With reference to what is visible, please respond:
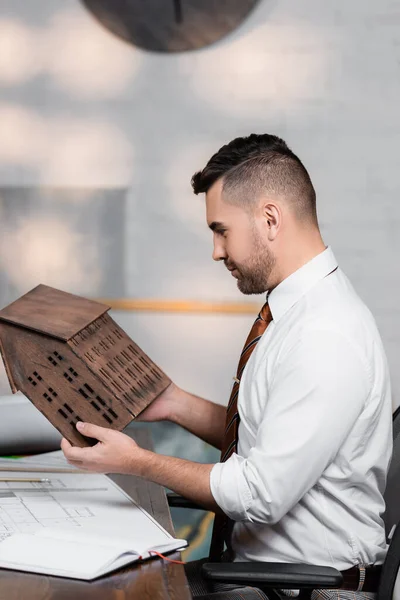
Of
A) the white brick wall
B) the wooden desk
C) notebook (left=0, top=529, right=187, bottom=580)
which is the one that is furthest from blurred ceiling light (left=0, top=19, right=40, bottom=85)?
the wooden desk

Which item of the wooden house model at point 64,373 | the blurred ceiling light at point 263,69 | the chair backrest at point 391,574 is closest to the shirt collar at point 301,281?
the wooden house model at point 64,373

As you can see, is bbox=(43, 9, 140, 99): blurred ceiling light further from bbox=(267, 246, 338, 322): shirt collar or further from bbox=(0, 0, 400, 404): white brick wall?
bbox=(267, 246, 338, 322): shirt collar

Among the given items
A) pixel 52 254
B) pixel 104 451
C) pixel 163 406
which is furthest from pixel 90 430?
pixel 52 254

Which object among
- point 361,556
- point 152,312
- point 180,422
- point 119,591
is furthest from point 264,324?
point 152,312

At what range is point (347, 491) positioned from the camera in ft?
4.80

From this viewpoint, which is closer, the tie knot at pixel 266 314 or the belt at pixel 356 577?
the belt at pixel 356 577

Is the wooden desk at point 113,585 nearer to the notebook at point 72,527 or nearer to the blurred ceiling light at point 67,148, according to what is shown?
the notebook at point 72,527

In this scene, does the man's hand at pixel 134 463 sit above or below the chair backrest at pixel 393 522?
above

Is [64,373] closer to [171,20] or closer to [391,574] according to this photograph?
[391,574]

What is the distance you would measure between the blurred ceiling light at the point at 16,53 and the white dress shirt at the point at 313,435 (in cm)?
169

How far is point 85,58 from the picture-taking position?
283 cm

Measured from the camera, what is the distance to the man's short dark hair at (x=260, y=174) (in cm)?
160

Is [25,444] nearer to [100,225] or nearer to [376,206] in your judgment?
[100,225]

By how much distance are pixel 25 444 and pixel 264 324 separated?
0.71m
